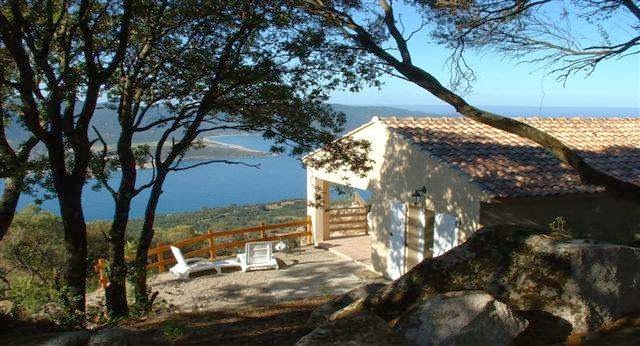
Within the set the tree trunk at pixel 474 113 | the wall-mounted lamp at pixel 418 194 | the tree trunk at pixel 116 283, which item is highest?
the tree trunk at pixel 474 113

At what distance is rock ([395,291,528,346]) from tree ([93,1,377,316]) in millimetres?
6008

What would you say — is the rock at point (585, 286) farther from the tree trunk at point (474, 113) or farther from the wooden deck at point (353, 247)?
the wooden deck at point (353, 247)

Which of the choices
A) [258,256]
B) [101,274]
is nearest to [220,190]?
[258,256]

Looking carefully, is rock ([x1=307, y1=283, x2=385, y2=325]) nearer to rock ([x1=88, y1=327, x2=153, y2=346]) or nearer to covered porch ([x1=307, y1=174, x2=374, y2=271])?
rock ([x1=88, y1=327, x2=153, y2=346])

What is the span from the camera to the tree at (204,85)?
9258 mm

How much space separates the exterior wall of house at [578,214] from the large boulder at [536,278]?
664cm

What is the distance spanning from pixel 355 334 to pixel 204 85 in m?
7.38

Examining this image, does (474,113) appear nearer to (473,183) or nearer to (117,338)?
(473,183)

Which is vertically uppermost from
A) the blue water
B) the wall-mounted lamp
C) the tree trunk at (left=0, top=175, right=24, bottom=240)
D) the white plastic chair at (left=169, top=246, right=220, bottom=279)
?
the tree trunk at (left=0, top=175, right=24, bottom=240)

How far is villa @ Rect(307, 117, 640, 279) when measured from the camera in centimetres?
1110

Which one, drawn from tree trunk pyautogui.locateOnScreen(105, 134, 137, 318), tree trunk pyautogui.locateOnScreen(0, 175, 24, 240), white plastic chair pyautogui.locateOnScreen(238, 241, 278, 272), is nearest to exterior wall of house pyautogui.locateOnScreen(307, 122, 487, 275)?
white plastic chair pyautogui.locateOnScreen(238, 241, 278, 272)

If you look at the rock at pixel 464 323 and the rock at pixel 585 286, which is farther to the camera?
the rock at pixel 585 286

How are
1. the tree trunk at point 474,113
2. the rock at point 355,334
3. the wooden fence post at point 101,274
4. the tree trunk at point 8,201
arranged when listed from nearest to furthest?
the rock at point 355,334
the tree trunk at point 474,113
the tree trunk at point 8,201
the wooden fence post at point 101,274

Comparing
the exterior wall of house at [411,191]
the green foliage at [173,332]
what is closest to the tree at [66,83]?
the green foliage at [173,332]
